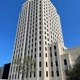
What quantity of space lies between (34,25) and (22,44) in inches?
591

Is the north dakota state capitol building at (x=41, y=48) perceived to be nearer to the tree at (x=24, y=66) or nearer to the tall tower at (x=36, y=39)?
the tall tower at (x=36, y=39)

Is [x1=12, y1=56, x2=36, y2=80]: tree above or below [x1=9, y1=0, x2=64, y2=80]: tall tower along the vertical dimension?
below

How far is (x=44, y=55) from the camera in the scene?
151 feet

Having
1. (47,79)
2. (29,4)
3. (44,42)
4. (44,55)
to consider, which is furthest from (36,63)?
(29,4)

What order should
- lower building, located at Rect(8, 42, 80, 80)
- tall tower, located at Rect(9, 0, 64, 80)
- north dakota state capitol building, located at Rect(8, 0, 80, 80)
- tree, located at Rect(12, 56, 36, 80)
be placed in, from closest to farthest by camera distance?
tree, located at Rect(12, 56, 36, 80), lower building, located at Rect(8, 42, 80, 80), north dakota state capitol building, located at Rect(8, 0, 80, 80), tall tower, located at Rect(9, 0, 64, 80)

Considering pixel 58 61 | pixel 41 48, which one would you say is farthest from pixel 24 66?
pixel 58 61

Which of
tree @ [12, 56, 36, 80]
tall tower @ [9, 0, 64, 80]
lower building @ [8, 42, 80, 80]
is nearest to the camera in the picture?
tree @ [12, 56, 36, 80]

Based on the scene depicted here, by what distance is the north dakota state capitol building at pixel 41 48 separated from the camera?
41.6 meters

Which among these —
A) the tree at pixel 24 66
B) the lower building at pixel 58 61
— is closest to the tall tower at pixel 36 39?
the lower building at pixel 58 61

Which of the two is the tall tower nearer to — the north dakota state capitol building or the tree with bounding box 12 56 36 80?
the north dakota state capitol building

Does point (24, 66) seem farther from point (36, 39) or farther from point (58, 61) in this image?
point (36, 39)

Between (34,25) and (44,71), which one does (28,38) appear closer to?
(34,25)

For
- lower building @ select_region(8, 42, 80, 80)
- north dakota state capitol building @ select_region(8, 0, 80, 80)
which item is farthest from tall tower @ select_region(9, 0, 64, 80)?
lower building @ select_region(8, 42, 80, 80)

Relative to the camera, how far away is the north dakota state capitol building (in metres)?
41.6
